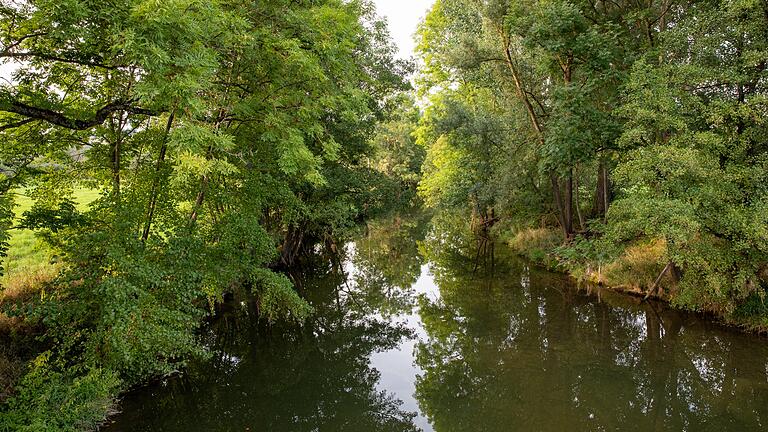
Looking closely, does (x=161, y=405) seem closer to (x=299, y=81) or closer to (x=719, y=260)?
(x=299, y=81)

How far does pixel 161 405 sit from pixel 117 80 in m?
7.25

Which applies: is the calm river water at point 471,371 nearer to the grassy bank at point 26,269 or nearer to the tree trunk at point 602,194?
the grassy bank at point 26,269

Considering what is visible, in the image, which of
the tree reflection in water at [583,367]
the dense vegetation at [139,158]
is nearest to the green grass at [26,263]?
the dense vegetation at [139,158]

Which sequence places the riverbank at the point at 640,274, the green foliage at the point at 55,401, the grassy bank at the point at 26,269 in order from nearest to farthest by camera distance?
the green foliage at the point at 55,401 < the grassy bank at the point at 26,269 < the riverbank at the point at 640,274

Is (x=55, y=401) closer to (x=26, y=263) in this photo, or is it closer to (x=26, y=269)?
(x=26, y=269)

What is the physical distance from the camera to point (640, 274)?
15195 mm

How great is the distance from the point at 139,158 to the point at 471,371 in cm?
974

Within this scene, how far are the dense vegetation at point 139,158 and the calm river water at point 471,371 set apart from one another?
1.80m

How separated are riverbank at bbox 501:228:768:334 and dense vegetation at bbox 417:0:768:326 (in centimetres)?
5

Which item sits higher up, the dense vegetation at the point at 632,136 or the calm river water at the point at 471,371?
the dense vegetation at the point at 632,136

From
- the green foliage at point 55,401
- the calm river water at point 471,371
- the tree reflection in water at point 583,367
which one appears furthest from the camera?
the calm river water at point 471,371

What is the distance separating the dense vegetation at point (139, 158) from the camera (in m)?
6.80

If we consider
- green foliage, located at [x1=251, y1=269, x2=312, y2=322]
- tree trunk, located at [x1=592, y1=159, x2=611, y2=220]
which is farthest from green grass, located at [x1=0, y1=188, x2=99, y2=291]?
tree trunk, located at [x1=592, y1=159, x2=611, y2=220]

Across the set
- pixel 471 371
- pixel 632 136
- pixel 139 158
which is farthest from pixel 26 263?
pixel 632 136
